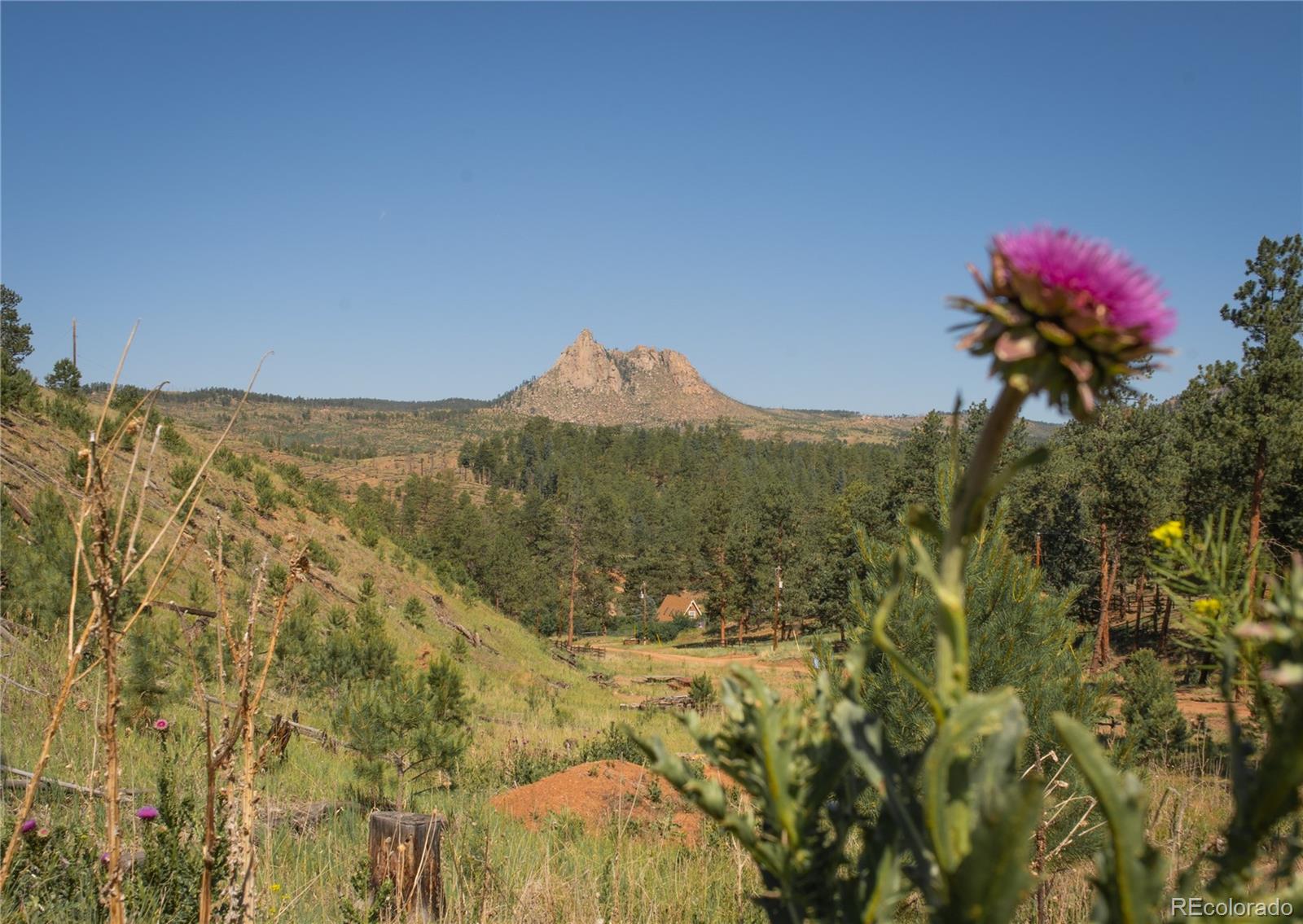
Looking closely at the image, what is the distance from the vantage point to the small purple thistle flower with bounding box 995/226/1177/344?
67cm

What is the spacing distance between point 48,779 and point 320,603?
12177mm

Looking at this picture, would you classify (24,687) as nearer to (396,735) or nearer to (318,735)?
(396,735)

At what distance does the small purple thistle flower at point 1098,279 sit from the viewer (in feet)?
2.19

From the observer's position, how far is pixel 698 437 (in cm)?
11706

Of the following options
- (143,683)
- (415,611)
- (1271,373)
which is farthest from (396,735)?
(1271,373)

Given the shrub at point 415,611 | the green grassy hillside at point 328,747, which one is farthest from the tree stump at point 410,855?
the shrub at point 415,611

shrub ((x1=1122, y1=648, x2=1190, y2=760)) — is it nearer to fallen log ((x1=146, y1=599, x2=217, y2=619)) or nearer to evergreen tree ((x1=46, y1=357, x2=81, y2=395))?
fallen log ((x1=146, y1=599, x2=217, y2=619))

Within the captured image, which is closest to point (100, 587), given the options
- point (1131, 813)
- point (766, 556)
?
point (1131, 813)

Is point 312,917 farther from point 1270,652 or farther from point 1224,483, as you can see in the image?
point 1224,483

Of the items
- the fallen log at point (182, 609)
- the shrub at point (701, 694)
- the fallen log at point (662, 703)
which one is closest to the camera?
the fallen log at point (182, 609)

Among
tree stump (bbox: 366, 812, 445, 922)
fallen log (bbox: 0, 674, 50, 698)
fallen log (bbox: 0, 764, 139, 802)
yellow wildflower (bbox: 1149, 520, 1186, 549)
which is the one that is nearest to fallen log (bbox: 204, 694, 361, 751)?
fallen log (bbox: 0, 674, 50, 698)

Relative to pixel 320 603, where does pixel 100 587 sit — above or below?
→ above

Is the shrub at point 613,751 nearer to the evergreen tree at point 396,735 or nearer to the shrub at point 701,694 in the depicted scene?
the evergreen tree at point 396,735

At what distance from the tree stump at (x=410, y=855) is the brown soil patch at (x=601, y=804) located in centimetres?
196
